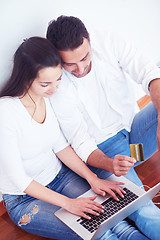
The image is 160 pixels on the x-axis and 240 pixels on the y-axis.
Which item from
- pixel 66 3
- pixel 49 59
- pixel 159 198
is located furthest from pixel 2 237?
pixel 66 3

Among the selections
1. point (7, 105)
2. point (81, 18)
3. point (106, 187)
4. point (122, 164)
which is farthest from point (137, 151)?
point (81, 18)

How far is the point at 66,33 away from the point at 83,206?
765 millimetres

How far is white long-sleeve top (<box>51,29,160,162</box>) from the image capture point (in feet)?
5.38

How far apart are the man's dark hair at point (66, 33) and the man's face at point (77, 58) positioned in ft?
0.08

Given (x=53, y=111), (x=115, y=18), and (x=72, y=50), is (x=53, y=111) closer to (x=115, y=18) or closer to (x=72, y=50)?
(x=72, y=50)

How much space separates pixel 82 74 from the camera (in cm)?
166

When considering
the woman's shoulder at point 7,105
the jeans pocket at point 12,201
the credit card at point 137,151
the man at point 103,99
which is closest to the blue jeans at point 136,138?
the man at point 103,99

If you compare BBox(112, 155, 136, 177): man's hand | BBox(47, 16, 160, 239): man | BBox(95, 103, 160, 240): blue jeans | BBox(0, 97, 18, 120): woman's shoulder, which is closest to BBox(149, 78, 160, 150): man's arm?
BBox(47, 16, 160, 239): man

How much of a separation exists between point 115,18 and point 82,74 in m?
0.61

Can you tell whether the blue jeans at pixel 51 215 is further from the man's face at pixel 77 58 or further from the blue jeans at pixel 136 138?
the man's face at pixel 77 58

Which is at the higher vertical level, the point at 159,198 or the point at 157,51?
the point at 157,51

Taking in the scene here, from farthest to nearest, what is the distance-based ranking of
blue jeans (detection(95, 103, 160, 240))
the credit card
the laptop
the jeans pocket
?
blue jeans (detection(95, 103, 160, 240)) → the jeans pocket → the credit card → the laptop

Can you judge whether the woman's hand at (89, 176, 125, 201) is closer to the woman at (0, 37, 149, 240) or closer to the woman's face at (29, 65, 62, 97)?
the woman at (0, 37, 149, 240)

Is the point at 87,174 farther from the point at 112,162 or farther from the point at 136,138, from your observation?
the point at 136,138
